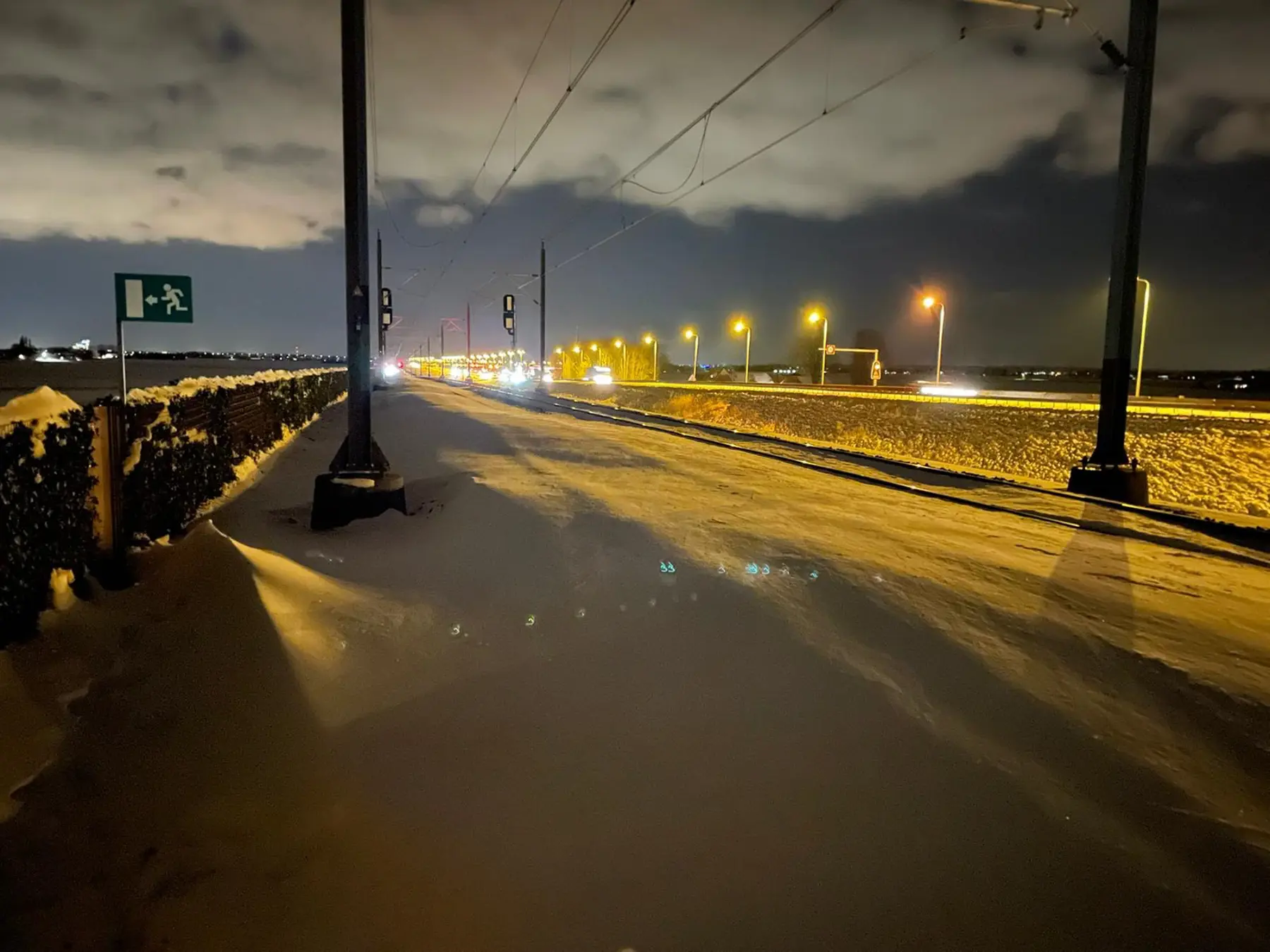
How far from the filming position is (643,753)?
161 inches

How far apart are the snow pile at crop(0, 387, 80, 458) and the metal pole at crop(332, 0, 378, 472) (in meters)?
3.21

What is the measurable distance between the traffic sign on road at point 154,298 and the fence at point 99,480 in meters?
0.86

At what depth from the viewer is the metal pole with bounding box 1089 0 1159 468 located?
12008mm

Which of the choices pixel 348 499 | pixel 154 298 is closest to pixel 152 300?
pixel 154 298

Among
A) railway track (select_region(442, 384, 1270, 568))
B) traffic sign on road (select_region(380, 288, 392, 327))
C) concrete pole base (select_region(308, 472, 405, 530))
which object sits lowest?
railway track (select_region(442, 384, 1270, 568))

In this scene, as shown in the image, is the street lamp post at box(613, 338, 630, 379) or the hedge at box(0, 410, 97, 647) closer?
the hedge at box(0, 410, 97, 647)

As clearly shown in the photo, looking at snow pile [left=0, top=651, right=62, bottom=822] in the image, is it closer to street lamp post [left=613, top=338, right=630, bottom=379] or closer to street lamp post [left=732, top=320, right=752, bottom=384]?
street lamp post [left=732, top=320, right=752, bottom=384]

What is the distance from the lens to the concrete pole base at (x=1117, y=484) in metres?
12.2

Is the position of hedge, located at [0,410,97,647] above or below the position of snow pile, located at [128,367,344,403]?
below

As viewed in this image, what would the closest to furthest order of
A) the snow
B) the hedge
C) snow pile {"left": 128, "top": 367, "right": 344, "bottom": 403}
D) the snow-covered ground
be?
the snow-covered ground → the hedge → snow pile {"left": 128, "top": 367, "right": 344, "bottom": 403} → the snow

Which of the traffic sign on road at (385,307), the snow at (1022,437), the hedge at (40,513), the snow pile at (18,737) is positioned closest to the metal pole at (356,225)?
the hedge at (40,513)

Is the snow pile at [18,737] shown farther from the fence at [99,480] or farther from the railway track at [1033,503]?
the railway track at [1033,503]

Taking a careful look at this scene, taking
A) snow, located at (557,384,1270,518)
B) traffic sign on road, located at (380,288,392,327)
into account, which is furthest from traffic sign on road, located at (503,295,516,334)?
snow, located at (557,384,1270,518)

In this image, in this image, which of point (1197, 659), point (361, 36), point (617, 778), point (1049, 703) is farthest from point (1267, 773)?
point (361, 36)
